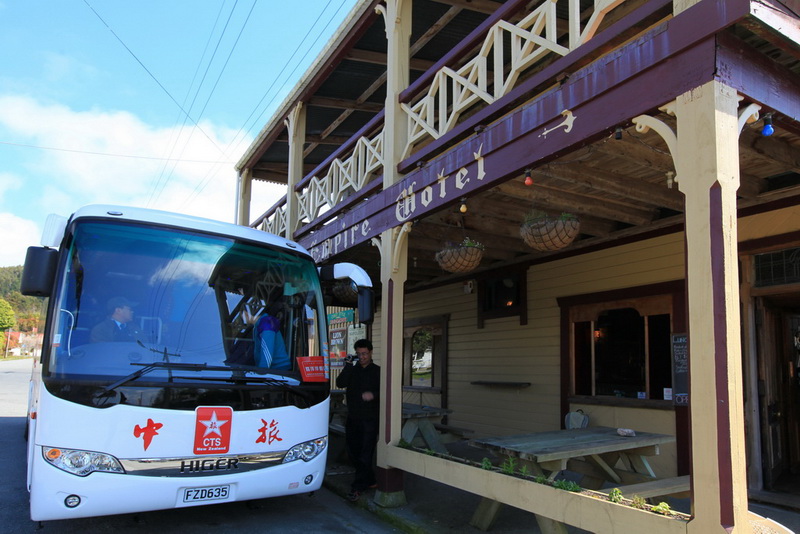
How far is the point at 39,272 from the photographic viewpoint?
4.65m

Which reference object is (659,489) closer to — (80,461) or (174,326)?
(174,326)

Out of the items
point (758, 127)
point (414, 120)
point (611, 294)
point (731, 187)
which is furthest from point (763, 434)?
point (414, 120)

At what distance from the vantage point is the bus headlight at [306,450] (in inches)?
206

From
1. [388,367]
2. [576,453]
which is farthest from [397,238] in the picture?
[576,453]

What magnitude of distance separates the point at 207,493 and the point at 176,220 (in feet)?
7.95

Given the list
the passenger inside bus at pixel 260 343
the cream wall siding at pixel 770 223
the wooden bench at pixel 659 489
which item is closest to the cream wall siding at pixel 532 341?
the cream wall siding at pixel 770 223

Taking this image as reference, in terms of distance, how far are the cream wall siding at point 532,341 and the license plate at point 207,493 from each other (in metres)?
4.91

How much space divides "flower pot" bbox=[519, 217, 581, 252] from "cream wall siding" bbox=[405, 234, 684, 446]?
170 centimetres

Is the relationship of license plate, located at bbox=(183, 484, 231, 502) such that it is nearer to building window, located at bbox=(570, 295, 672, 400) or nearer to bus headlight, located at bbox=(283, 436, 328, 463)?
bus headlight, located at bbox=(283, 436, 328, 463)

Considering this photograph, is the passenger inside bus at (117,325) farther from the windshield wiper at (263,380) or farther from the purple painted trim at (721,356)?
the purple painted trim at (721,356)

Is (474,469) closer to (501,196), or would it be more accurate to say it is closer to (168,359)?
(168,359)

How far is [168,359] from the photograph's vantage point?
187 inches

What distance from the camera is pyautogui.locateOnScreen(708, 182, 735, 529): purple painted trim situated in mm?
2998

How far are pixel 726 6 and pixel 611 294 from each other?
474 centimetres
